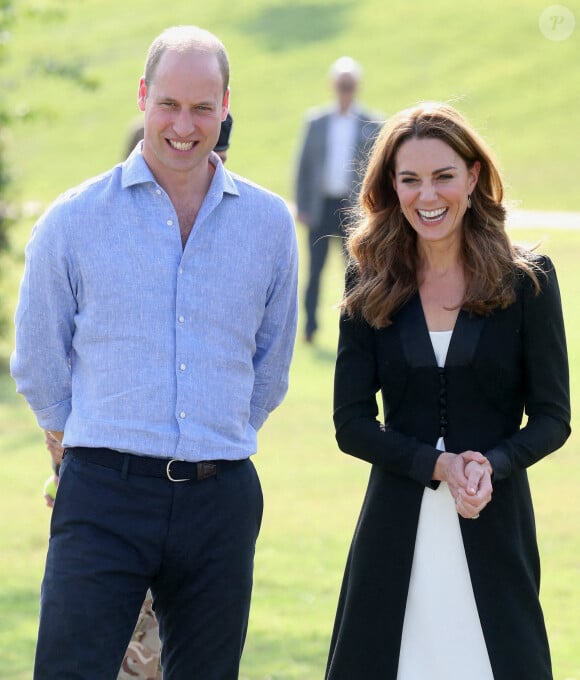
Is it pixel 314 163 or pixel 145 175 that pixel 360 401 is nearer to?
pixel 145 175

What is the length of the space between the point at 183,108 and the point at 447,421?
47.8 inches

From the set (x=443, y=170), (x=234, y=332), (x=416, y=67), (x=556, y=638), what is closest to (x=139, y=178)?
(x=234, y=332)

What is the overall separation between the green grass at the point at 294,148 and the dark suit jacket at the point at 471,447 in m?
0.42

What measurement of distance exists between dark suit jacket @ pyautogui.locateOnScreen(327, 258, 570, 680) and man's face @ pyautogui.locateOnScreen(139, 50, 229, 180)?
806 mm

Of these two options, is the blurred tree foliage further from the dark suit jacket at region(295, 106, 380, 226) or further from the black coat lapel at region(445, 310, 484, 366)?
the black coat lapel at region(445, 310, 484, 366)

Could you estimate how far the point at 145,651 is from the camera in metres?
4.75

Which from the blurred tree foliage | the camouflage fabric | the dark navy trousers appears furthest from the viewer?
the blurred tree foliage

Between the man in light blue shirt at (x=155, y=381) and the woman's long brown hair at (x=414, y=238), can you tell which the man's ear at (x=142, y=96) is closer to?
the man in light blue shirt at (x=155, y=381)

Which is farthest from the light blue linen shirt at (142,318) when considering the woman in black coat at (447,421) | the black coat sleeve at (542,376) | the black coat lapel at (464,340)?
the black coat sleeve at (542,376)

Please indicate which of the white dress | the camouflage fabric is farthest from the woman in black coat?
the camouflage fabric

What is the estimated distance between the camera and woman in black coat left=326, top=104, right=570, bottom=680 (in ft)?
13.4

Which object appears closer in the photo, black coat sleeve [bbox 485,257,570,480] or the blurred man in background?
black coat sleeve [bbox 485,257,570,480]

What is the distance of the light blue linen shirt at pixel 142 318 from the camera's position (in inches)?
154

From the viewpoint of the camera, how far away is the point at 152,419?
3906 mm
